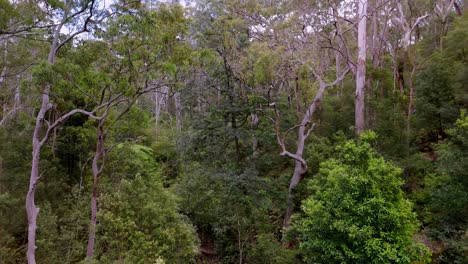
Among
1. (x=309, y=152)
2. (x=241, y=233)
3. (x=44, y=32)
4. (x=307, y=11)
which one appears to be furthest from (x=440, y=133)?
(x=44, y=32)

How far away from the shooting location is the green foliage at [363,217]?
7.64m

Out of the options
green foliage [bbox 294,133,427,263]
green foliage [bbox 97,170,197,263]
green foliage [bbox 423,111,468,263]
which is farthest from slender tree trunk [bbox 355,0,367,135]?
green foliage [bbox 97,170,197,263]

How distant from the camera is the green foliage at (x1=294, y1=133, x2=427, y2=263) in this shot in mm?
7645

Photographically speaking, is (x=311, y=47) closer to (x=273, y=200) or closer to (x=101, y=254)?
(x=273, y=200)

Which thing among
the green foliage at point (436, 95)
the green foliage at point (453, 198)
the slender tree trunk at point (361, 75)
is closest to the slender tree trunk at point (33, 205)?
the slender tree trunk at point (361, 75)

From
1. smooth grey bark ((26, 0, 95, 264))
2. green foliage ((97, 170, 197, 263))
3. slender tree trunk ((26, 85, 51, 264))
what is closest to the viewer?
green foliage ((97, 170, 197, 263))

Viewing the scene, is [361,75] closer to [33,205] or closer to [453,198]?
[453,198]

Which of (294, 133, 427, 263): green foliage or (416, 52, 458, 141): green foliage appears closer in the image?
(294, 133, 427, 263): green foliage

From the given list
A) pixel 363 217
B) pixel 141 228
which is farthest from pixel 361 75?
pixel 141 228

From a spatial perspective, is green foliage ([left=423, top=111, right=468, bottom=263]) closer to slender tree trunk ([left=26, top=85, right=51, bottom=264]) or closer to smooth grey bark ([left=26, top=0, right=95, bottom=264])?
smooth grey bark ([left=26, top=0, right=95, bottom=264])

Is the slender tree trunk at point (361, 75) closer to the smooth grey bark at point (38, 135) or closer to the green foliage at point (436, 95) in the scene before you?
the green foliage at point (436, 95)

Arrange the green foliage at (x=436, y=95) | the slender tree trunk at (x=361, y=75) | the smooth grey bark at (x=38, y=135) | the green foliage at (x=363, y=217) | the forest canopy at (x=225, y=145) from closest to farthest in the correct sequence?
the green foliage at (x=363, y=217)
the forest canopy at (x=225, y=145)
the smooth grey bark at (x=38, y=135)
the slender tree trunk at (x=361, y=75)
the green foliage at (x=436, y=95)

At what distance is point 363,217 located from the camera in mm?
7852

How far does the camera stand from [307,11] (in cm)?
1345
